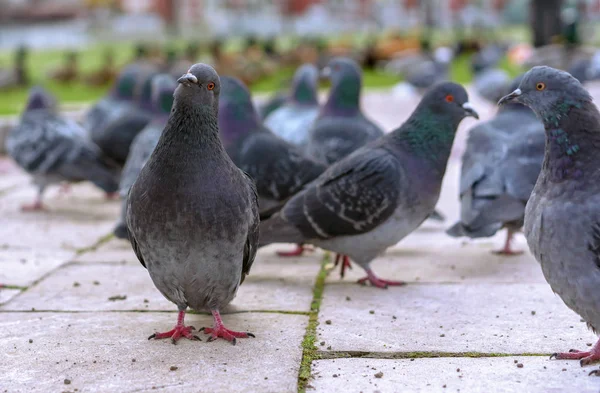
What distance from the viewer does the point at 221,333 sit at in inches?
147

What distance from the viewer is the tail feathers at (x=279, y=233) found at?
4758 millimetres

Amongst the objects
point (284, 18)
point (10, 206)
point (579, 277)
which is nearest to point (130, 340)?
point (579, 277)

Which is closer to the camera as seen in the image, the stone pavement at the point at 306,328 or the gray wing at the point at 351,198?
the stone pavement at the point at 306,328

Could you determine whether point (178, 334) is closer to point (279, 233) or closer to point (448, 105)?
point (279, 233)

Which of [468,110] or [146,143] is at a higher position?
[468,110]

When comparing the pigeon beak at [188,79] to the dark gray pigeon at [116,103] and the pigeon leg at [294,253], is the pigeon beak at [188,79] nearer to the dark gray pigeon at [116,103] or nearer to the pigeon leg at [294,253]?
the pigeon leg at [294,253]

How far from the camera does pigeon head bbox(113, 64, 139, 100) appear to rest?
31.9 ft

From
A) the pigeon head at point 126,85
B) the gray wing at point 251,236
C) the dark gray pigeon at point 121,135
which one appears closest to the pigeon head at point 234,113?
the gray wing at point 251,236

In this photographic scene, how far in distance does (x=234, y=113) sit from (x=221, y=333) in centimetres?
223

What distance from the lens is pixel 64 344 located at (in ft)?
12.1

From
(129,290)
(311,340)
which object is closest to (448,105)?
(311,340)

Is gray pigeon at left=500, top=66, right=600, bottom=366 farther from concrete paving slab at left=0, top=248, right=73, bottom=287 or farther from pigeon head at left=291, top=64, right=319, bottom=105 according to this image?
pigeon head at left=291, top=64, right=319, bottom=105

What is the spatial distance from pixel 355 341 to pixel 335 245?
1102 mm

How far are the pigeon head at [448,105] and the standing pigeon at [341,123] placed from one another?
136 centimetres
